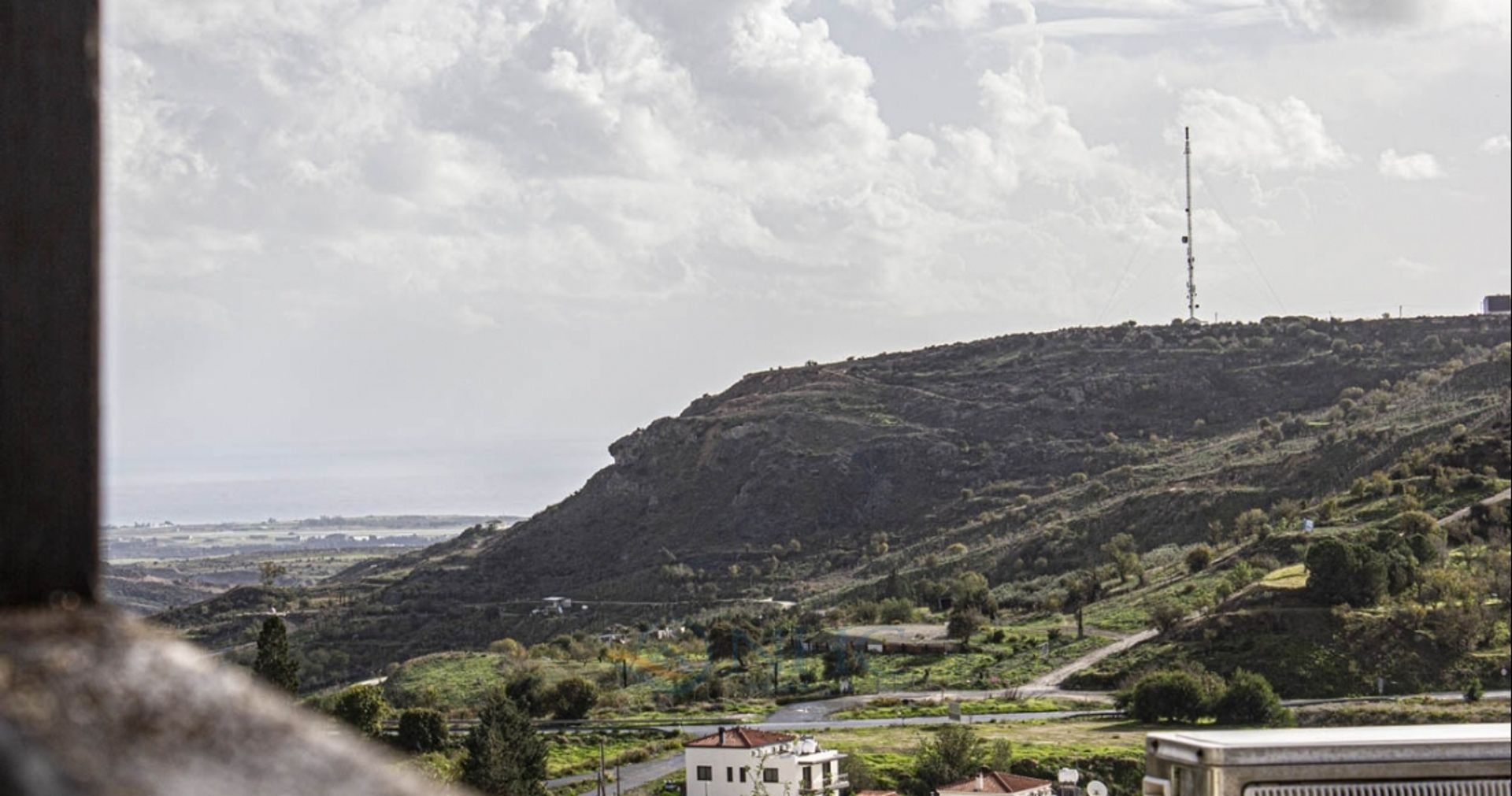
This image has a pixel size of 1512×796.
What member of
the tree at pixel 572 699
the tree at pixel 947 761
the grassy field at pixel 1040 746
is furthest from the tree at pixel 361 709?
the tree at pixel 572 699

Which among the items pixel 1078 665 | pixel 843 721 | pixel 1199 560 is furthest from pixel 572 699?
pixel 1199 560

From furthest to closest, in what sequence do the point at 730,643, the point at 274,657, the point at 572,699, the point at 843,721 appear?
the point at 730,643 → the point at 572,699 → the point at 843,721 → the point at 274,657

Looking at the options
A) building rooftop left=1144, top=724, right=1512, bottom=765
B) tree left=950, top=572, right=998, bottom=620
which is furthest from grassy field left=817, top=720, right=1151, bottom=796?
building rooftop left=1144, top=724, right=1512, bottom=765

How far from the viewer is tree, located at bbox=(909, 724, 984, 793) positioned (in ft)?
84.5

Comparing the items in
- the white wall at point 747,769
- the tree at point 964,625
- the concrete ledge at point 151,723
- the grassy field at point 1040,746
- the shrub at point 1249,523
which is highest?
the concrete ledge at point 151,723

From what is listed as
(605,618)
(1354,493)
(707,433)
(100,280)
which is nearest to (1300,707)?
(1354,493)

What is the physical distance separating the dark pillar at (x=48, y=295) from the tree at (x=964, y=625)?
40585 mm

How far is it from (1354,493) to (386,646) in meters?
27.3

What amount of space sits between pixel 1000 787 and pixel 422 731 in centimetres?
1078

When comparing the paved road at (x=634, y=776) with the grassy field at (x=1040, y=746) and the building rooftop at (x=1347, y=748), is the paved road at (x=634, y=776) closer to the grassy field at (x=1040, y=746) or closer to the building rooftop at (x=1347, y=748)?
the grassy field at (x=1040, y=746)

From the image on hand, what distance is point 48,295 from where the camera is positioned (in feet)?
4.40

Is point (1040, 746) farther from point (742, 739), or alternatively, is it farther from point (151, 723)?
point (151, 723)

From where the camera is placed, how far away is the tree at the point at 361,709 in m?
26.9

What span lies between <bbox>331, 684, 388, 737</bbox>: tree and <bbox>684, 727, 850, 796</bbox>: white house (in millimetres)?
4939
